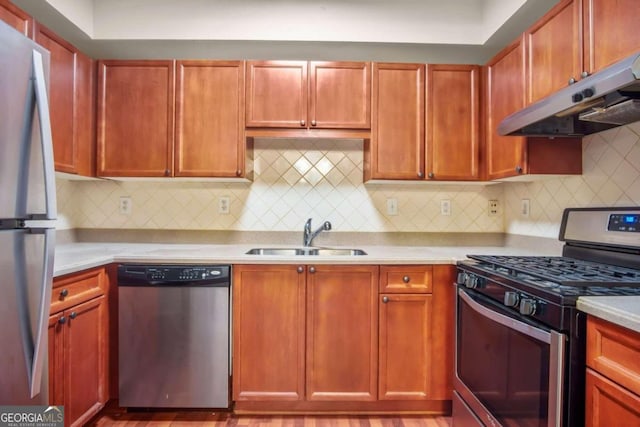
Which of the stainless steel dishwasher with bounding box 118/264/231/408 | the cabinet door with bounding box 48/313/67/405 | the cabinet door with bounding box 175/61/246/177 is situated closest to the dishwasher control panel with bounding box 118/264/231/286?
the stainless steel dishwasher with bounding box 118/264/231/408

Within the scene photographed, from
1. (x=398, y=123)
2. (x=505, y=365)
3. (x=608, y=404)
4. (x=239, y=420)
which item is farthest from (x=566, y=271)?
Result: (x=239, y=420)

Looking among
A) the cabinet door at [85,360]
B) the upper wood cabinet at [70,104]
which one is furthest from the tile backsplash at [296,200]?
the cabinet door at [85,360]

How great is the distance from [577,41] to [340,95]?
1185 millimetres

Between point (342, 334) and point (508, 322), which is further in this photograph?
point (342, 334)

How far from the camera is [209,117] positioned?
212 cm

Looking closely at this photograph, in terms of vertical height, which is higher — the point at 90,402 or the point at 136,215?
the point at 136,215

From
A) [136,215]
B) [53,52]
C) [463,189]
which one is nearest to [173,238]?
[136,215]

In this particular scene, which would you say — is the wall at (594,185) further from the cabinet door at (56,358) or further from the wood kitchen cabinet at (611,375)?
the cabinet door at (56,358)

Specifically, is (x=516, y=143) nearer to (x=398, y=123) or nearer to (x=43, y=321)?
(x=398, y=123)

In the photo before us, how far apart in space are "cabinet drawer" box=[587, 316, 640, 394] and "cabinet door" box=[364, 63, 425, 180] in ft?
4.32

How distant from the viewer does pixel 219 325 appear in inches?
71.3

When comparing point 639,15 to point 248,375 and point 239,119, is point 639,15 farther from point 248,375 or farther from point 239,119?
point 248,375

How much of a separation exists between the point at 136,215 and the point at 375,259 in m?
1.73

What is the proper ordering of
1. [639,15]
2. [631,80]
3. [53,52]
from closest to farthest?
1. [631,80]
2. [639,15]
3. [53,52]
